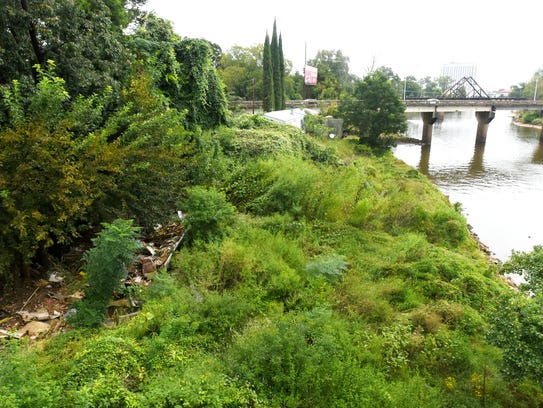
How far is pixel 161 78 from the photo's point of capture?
1140 centimetres

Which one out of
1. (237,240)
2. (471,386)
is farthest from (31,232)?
(471,386)

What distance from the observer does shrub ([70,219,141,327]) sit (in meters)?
4.73

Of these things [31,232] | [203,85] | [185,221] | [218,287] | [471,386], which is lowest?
[471,386]

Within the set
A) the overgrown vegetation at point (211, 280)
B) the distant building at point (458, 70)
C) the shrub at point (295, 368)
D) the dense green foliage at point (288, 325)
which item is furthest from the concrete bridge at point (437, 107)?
the distant building at point (458, 70)

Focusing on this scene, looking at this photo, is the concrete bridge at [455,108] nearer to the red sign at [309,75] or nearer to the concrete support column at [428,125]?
the concrete support column at [428,125]

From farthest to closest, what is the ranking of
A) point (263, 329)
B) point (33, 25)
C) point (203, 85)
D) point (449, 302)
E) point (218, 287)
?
1. point (203, 85)
2. point (449, 302)
3. point (33, 25)
4. point (218, 287)
5. point (263, 329)

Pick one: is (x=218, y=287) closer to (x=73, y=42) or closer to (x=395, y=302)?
(x=395, y=302)

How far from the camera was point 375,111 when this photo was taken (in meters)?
24.9

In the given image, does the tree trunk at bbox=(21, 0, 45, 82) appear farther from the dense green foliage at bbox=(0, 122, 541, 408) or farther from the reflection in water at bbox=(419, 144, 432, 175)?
the reflection in water at bbox=(419, 144, 432, 175)

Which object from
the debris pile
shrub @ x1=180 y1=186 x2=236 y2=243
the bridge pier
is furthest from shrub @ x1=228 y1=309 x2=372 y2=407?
the bridge pier

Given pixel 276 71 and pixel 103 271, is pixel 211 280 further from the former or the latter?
pixel 276 71

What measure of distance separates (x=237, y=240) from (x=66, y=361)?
3.74 meters

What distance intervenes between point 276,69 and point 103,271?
32.1 metres

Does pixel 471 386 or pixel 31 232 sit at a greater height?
pixel 31 232
